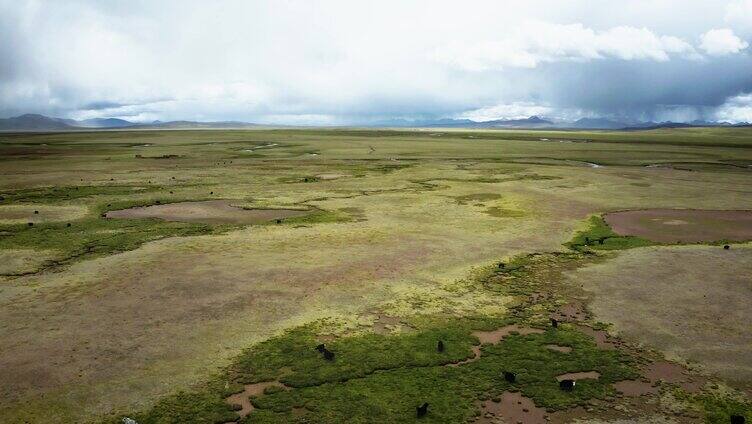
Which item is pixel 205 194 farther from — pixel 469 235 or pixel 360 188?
pixel 469 235

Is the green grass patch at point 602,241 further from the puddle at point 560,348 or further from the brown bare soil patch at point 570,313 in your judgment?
the puddle at point 560,348

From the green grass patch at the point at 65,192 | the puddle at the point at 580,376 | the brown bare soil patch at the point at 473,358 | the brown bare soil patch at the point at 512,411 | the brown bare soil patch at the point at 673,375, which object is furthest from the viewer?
the green grass patch at the point at 65,192

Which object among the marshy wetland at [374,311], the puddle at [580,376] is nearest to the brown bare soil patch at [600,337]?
the marshy wetland at [374,311]

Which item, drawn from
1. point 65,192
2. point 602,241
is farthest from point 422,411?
point 65,192

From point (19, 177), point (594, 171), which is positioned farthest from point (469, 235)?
point (19, 177)

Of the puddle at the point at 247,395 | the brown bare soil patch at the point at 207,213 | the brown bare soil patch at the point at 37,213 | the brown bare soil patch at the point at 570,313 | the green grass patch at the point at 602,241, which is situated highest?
the brown bare soil patch at the point at 37,213

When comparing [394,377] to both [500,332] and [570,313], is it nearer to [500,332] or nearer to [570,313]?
[500,332]

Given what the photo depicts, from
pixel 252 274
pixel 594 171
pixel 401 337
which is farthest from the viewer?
pixel 594 171
